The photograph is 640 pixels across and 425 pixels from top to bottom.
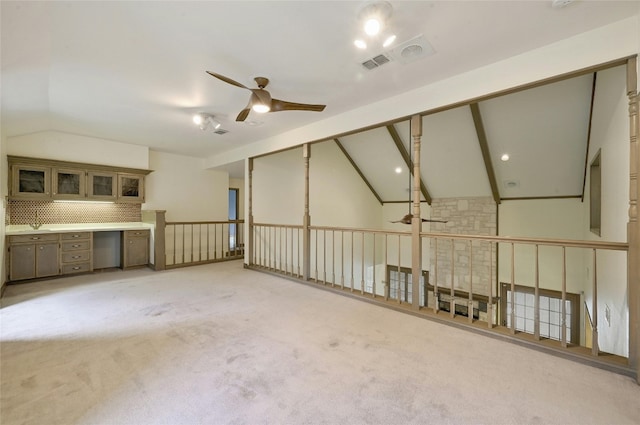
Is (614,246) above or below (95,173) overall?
below

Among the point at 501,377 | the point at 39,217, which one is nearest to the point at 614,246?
the point at 501,377

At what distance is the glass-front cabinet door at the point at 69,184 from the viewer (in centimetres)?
500

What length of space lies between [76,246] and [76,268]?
1.31 feet

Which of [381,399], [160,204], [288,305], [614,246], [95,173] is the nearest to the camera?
[381,399]

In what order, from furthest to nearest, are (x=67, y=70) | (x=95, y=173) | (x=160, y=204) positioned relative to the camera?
(x=160, y=204), (x=95, y=173), (x=67, y=70)

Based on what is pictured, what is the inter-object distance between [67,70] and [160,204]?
4.06 m

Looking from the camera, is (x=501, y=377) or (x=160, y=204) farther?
(x=160, y=204)

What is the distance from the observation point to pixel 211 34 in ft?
7.36

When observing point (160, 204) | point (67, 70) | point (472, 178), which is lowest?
point (160, 204)

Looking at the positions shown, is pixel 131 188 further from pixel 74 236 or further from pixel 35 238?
pixel 35 238

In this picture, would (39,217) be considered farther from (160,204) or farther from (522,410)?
(522,410)

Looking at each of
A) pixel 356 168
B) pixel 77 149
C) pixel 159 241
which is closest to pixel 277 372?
Result: pixel 159 241

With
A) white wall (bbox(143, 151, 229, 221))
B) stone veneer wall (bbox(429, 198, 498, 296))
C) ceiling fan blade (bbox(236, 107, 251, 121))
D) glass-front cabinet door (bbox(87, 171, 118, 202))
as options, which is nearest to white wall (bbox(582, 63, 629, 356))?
stone veneer wall (bbox(429, 198, 498, 296))

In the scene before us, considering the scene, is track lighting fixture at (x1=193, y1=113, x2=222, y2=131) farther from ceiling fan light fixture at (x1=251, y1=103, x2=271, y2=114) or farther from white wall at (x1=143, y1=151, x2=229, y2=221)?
white wall at (x1=143, y1=151, x2=229, y2=221)
